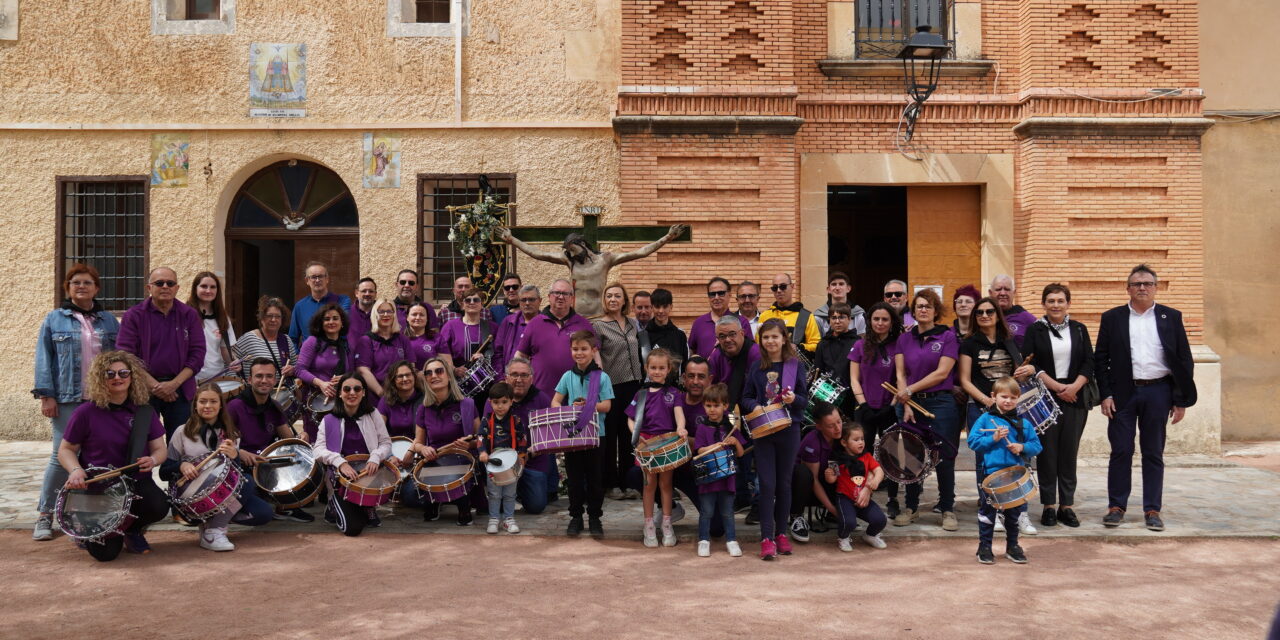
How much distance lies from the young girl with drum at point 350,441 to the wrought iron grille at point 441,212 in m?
5.37

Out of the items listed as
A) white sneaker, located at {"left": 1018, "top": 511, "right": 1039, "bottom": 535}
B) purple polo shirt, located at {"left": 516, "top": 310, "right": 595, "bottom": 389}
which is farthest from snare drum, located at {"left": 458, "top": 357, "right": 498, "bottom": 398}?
white sneaker, located at {"left": 1018, "top": 511, "right": 1039, "bottom": 535}

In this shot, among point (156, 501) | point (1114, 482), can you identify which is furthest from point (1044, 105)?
point (156, 501)

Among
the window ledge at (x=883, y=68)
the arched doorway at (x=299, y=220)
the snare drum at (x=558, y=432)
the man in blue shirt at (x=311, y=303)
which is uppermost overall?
the window ledge at (x=883, y=68)

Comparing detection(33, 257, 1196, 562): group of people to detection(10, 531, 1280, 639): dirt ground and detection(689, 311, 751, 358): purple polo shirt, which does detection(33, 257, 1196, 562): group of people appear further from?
detection(10, 531, 1280, 639): dirt ground

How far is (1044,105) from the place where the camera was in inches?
494

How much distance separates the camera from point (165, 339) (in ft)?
25.8

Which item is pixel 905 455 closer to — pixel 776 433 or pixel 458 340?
pixel 776 433

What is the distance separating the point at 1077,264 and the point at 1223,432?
3668 mm

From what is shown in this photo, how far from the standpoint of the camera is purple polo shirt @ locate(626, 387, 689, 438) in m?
7.25

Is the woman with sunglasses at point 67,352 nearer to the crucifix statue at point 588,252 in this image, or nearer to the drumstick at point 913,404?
the crucifix statue at point 588,252

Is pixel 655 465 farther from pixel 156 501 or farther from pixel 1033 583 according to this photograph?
pixel 156 501

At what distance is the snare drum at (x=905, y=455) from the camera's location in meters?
7.61

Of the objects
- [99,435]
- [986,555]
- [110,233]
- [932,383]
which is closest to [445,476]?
[99,435]

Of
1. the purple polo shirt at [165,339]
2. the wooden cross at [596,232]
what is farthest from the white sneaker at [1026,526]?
the purple polo shirt at [165,339]
